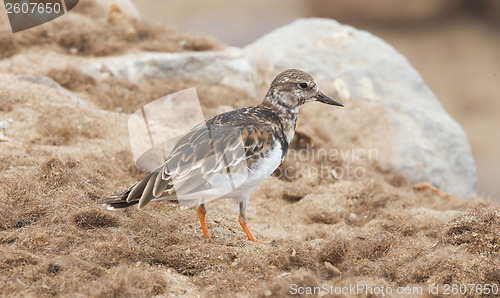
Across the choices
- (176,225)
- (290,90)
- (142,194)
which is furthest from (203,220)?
(290,90)

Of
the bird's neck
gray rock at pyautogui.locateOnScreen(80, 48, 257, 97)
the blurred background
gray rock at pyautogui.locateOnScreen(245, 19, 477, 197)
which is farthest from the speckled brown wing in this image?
the blurred background

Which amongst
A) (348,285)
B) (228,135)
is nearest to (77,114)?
(228,135)

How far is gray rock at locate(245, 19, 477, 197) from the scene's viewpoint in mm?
10352

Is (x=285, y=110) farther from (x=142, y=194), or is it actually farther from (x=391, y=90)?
(x=391, y=90)

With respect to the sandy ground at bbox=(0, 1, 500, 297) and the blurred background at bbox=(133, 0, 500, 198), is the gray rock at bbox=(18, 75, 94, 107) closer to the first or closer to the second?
the sandy ground at bbox=(0, 1, 500, 297)

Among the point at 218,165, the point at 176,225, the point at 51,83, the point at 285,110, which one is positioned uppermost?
the point at 285,110

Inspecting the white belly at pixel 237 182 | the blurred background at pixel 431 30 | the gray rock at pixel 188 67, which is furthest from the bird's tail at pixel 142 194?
the blurred background at pixel 431 30

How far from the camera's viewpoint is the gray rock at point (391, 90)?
34.0ft

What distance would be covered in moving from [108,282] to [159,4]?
88.6 ft

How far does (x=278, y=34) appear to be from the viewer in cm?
1302

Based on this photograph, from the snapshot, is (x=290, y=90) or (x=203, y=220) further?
(x=290, y=90)

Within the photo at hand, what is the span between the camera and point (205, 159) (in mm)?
5492

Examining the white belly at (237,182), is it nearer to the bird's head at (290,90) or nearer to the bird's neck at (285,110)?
the bird's neck at (285,110)

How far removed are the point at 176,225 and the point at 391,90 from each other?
6858 millimetres
